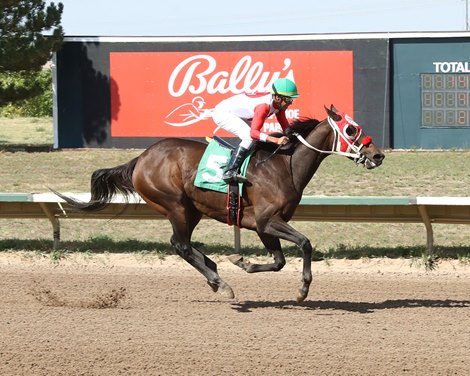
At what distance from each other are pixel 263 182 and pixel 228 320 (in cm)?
127

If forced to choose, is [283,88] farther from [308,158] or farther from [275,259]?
[275,259]

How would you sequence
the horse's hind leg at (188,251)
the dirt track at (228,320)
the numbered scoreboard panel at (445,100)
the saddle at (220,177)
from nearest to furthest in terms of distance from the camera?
the dirt track at (228,320) < the saddle at (220,177) < the horse's hind leg at (188,251) < the numbered scoreboard panel at (445,100)

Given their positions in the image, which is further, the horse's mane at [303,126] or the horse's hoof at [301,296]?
the horse's mane at [303,126]

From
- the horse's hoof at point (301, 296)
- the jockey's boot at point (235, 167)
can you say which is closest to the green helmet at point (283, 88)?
the jockey's boot at point (235, 167)

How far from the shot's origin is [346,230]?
1261 centimetres

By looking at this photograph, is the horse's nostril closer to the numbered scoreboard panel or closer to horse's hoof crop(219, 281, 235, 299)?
horse's hoof crop(219, 281, 235, 299)

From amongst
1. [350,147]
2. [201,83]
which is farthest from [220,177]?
[201,83]

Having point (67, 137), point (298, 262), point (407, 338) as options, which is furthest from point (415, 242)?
point (67, 137)

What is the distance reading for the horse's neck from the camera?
8484 mm

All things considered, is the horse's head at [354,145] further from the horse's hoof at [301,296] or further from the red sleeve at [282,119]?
the horse's hoof at [301,296]

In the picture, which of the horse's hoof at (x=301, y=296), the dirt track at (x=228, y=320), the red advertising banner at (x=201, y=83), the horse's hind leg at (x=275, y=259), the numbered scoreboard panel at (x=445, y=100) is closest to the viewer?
the dirt track at (x=228, y=320)

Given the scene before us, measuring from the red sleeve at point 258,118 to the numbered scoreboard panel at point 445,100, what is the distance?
1330cm

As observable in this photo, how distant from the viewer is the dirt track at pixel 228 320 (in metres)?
6.39

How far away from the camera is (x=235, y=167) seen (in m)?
A: 8.52
